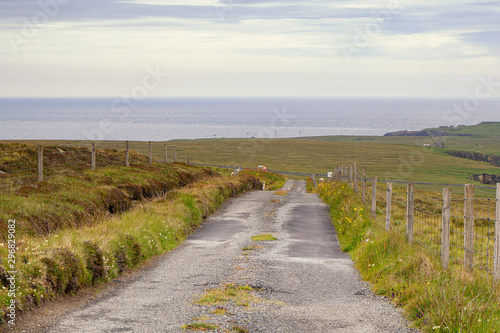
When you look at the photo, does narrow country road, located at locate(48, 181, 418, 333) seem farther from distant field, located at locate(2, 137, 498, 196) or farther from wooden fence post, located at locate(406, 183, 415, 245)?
distant field, located at locate(2, 137, 498, 196)

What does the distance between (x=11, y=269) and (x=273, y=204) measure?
19117 mm

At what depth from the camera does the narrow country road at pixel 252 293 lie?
7414 millimetres

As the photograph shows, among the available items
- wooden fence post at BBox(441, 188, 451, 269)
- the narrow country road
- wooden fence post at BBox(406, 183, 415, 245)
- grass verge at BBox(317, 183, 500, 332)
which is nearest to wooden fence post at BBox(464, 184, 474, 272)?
grass verge at BBox(317, 183, 500, 332)

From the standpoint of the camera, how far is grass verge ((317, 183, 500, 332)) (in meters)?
6.89

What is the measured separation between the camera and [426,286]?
8344mm

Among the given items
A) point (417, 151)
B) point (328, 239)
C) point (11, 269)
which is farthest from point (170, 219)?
point (417, 151)

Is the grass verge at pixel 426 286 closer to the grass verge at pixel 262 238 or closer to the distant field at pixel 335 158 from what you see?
the grass verge at pixel 262 238

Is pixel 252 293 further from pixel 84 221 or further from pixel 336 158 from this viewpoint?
pixel 336 158

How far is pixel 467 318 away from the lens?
675cm

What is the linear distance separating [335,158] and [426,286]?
13746 cm

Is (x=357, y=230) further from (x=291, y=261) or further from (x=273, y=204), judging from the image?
(x=273, y=204)

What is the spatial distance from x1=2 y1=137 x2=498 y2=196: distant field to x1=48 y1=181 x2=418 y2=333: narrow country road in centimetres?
8985

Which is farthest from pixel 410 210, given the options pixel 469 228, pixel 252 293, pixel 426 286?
pixel 252 293

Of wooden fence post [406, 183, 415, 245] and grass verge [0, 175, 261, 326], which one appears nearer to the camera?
grass verge [0, 175, 261, 326]
